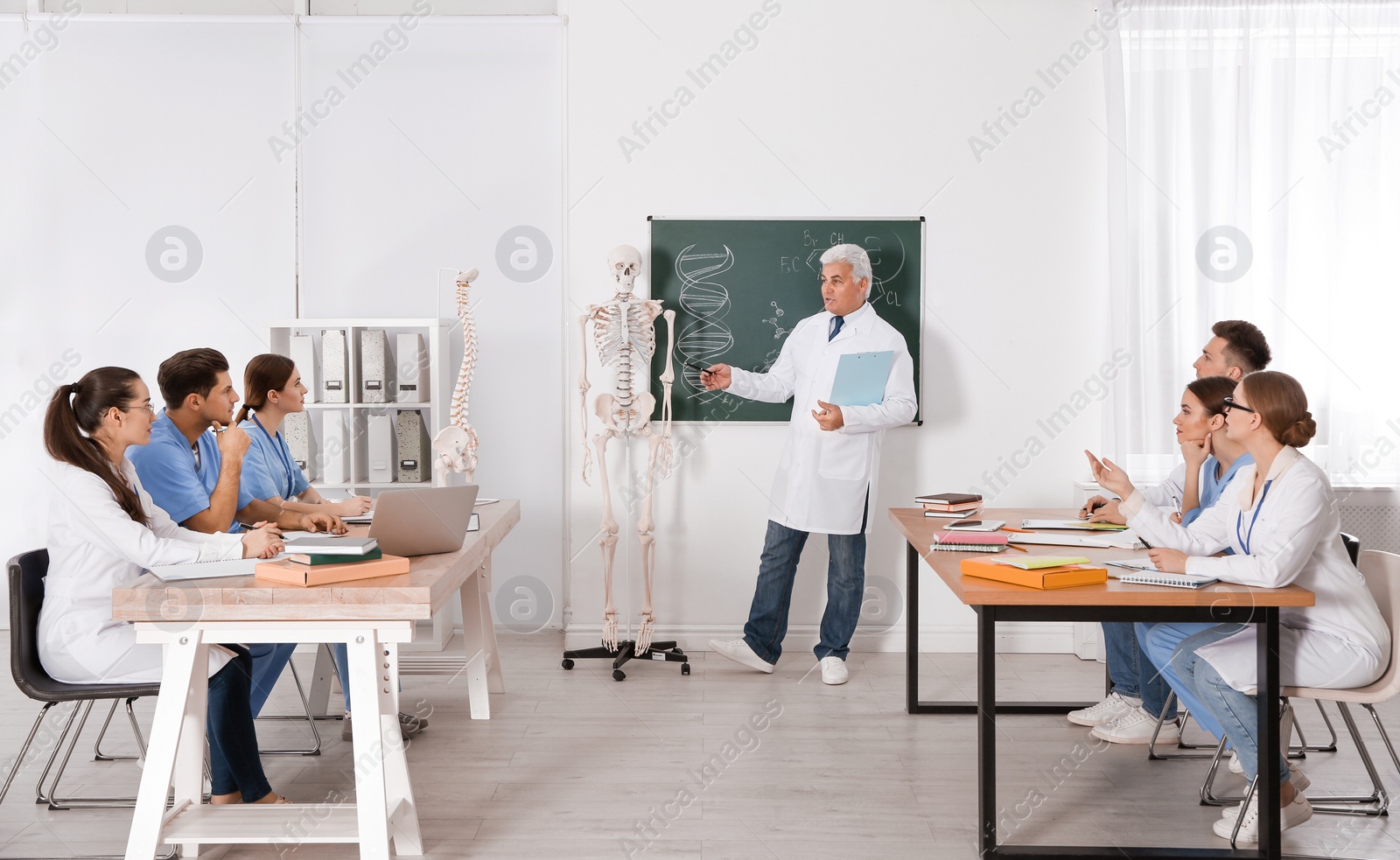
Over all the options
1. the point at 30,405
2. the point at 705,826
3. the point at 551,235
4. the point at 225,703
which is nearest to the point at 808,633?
the point at 705,826

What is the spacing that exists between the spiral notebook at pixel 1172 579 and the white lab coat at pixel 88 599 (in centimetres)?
224

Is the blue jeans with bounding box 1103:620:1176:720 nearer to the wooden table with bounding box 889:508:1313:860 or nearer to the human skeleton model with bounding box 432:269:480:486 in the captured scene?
the wooden table with bounding box 889:508:1313:860

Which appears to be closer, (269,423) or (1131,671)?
(269,423)

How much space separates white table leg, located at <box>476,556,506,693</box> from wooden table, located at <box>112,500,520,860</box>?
1.10 metres

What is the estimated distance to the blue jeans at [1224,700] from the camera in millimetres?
2465

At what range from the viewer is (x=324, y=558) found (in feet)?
7.62

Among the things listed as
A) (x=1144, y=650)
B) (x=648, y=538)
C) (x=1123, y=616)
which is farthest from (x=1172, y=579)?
(x=648, y=538)

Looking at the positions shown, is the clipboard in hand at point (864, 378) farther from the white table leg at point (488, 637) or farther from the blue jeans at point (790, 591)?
the white table leg at point (488, 637)

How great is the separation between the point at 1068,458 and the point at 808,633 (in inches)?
57.9

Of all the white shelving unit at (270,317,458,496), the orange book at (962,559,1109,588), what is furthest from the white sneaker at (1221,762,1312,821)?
the white shelving unit at (270,317,458,496)

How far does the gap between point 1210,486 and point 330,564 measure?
8.47 feet

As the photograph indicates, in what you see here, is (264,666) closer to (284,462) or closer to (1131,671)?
(284,462)

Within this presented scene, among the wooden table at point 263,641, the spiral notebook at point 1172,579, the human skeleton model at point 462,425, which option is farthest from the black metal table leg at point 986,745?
the human skeleton model at point 462,425

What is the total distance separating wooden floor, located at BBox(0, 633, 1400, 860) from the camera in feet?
8.58
